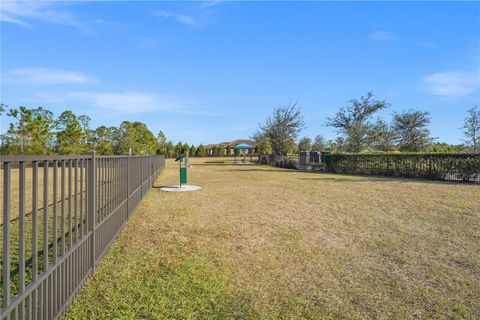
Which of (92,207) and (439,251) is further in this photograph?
(439,251)

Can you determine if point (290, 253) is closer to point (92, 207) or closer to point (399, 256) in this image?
point (399, 256)

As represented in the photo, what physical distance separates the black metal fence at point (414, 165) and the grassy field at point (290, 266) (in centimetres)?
888

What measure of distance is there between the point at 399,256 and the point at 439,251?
698 mm

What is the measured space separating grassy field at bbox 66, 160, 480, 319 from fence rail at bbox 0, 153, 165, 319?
30 centimetres

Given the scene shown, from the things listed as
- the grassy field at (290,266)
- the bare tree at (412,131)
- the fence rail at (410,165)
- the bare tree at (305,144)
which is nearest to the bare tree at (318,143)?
the bare tree at (305,144)

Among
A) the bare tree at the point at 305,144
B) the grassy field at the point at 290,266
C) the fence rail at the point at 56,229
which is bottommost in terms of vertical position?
the grassy field at the point at 290,266

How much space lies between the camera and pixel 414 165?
1670cm

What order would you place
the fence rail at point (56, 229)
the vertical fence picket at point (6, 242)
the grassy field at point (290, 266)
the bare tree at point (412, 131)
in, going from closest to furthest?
the vertical fence picket at point (6, 242) → the fence rail at point (56, 229) → the grassy field at point (290, 266) → the bare tree at point (412, 131)

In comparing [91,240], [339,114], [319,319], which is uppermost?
[339,114]

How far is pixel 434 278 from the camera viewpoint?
353cm

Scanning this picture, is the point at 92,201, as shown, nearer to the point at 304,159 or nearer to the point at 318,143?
the point at 304,159

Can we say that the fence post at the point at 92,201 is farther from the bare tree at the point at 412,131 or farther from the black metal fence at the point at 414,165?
the bare tree at the point at 412,131

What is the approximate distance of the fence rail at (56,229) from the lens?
1928 millimetres

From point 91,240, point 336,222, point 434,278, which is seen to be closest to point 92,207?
point 91,240
